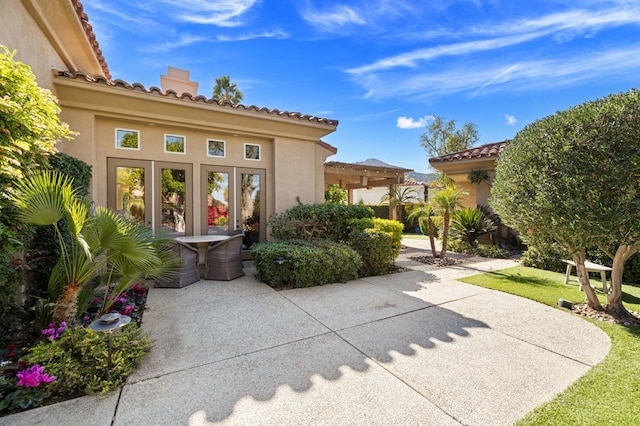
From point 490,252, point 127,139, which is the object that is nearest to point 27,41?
point 127,139

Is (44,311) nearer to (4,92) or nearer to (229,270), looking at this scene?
(4,92)

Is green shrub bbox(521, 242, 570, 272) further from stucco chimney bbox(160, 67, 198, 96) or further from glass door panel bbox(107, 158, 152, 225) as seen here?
stucco chimney bbox(160, 67, 198, 96)

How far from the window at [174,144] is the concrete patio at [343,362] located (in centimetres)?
445

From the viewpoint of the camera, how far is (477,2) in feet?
26.3

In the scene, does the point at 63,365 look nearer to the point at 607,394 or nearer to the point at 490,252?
the point at 607,394

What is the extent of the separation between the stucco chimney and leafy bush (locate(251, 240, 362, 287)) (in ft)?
28.3

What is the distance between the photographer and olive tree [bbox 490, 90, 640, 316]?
13.4ft

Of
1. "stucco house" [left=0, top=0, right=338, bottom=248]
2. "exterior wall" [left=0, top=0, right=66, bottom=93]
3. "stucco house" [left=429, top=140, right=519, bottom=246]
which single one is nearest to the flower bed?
"exterior wall" [left=0, top=0, right=66, bottom=93]

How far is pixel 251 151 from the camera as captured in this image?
9.27m

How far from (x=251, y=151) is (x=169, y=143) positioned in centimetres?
246

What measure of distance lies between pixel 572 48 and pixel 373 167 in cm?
947

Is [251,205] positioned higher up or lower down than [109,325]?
higher up

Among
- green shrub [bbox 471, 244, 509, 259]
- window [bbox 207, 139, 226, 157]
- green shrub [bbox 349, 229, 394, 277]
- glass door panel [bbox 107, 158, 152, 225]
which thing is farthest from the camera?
green shrub [bbox 471, 244, 509, 259]

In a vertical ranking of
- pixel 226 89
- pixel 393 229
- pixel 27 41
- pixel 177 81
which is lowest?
pixel 393 229
